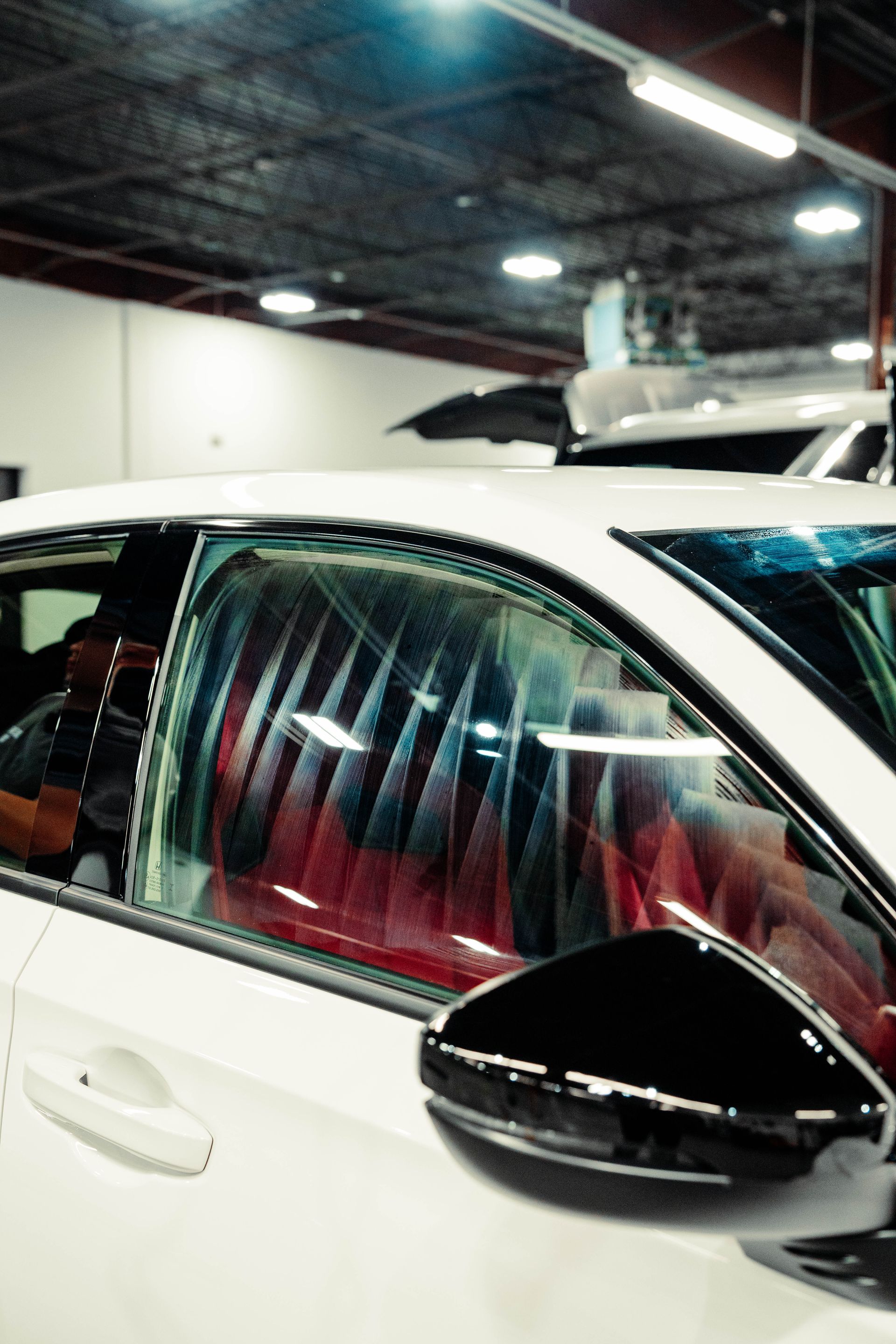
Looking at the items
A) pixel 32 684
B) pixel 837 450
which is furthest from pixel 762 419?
pixel 32 684

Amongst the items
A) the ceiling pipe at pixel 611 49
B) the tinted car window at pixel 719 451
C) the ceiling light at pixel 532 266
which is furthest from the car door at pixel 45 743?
the ceiling light at pixel 532 266

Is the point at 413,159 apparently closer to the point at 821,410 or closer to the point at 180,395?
the point at 180,395

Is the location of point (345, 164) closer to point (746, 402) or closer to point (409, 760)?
point (746, 402)

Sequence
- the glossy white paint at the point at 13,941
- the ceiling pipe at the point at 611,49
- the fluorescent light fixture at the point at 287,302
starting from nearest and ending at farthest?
1. the glossy white paint at the point at 13,941
2. the ceiling pipe at the point at 611,49
3. the fluorescent light fixture at the point at 287,302

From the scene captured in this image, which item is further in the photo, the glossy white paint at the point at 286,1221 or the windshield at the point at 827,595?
the windshield at the point at 827,595

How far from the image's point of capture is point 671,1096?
2.08ft

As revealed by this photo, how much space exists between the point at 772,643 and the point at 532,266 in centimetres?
1401

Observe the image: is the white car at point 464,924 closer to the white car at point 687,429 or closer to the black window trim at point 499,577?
the black window trim at point 499,577

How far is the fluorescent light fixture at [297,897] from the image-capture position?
1050 mm

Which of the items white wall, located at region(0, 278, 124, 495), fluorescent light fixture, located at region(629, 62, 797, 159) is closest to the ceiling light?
white wall, located at region(0, 278, 124, 495)

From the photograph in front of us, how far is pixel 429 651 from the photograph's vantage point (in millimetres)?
1042

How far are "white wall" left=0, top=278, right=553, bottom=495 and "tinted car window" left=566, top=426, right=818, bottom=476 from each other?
8599 millimetres

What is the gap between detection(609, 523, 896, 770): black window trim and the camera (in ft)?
2.66

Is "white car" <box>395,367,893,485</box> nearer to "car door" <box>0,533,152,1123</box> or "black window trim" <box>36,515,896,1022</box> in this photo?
"car door" <box>0,533,152,1123</box>
